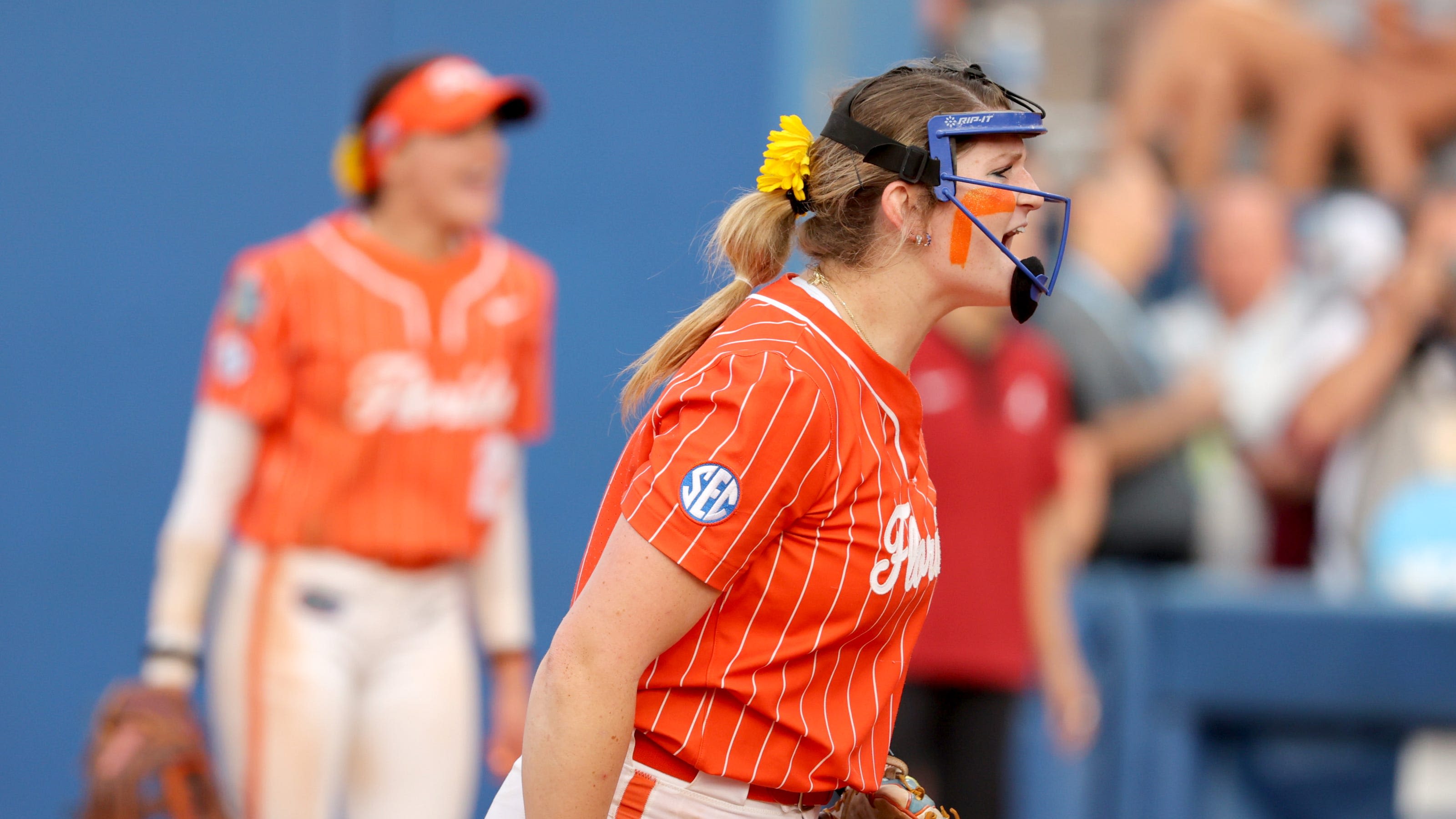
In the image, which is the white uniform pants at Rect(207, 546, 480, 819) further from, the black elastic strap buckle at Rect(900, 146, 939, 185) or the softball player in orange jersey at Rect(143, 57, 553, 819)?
the black elastic strap buckle at Rect(900, 146, 939, 185)

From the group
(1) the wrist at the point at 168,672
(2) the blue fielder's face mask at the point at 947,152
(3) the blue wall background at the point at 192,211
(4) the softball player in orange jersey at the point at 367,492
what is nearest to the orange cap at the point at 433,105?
(4) the softball player in orange jersey at the point at 367,492

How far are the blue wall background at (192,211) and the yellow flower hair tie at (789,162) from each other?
2.67 meters

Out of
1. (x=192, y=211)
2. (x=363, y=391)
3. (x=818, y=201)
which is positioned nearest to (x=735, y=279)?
(x=818, y=201)

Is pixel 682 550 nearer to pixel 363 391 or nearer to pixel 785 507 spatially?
pixel 785 507

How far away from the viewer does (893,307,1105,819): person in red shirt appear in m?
4.87

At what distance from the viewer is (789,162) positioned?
7.29ft

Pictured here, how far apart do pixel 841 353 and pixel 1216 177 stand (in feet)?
20.9

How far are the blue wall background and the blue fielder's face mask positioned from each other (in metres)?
2.73

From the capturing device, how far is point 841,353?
2084 millimetres

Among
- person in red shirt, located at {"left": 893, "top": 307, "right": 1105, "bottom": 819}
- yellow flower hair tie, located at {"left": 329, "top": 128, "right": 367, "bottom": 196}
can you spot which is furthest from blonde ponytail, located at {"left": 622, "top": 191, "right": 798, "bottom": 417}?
person in red shirt, located at {"left": 893, "top": 307, "right": 1105, "bottom": 819}

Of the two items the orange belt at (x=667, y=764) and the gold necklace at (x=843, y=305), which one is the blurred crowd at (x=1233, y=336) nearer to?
the gold necklace at (x=843, y=305)

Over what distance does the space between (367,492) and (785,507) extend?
88.3 inches

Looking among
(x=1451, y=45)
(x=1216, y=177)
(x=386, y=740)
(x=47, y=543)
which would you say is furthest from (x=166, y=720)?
(x=1451, y=45)

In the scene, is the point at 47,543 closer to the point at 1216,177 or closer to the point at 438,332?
Result: the point at 438,332
